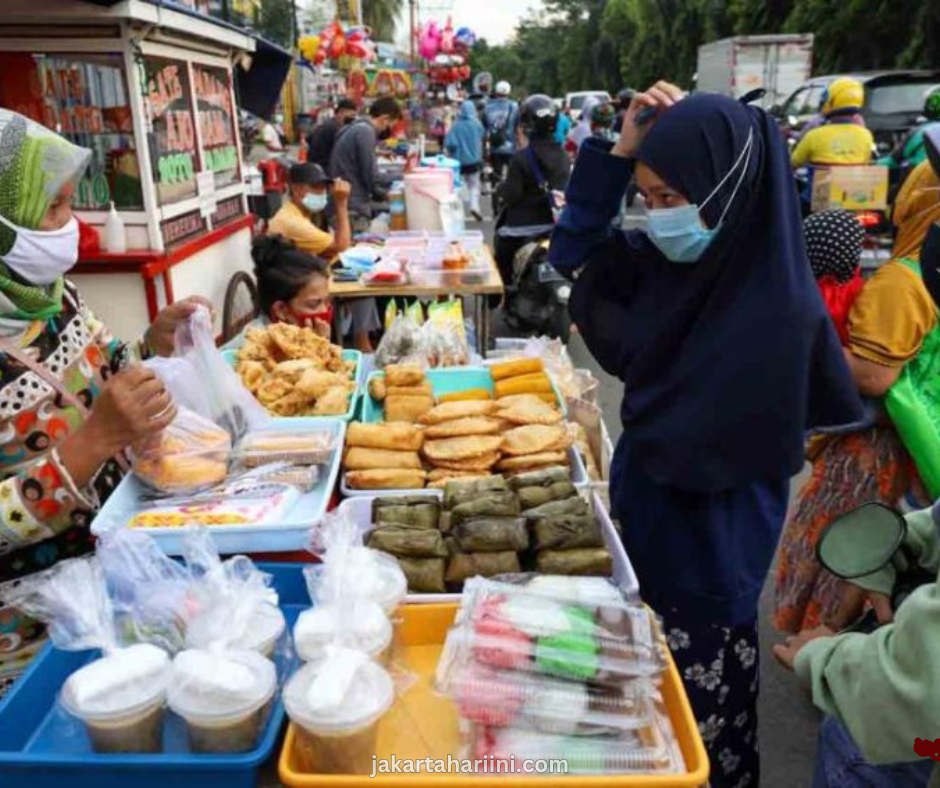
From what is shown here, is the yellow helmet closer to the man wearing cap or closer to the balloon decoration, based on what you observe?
the man wearing cap

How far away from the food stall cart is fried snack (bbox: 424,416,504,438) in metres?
2.53

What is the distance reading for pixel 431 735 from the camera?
48.5 inches

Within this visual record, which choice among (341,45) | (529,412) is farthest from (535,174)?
(341,45)

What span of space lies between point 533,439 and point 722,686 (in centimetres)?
80

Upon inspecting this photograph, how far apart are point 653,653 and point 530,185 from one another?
18.7 feet

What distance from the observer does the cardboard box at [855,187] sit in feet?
24.3

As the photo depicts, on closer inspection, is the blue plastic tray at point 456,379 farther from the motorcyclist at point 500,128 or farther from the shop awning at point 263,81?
the motorcyclist at point 500,128

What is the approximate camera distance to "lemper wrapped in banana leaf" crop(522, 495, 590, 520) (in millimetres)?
1678

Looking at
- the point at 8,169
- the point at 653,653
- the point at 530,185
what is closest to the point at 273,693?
the point at 653,653

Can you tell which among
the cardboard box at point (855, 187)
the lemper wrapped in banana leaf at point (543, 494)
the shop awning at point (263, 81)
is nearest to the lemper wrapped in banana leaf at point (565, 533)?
the lemper wrapped in banana leaf at point (543, 494)

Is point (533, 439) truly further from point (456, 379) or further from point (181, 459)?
point (181, 459)

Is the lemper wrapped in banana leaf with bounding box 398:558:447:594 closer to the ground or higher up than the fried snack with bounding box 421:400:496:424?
closer to the ground

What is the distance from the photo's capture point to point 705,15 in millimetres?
30234

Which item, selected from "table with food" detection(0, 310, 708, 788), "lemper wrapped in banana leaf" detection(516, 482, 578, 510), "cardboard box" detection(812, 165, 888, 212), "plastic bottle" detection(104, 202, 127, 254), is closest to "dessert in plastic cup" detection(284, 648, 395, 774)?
"table with food" detection(0, 310, 708, 788)
